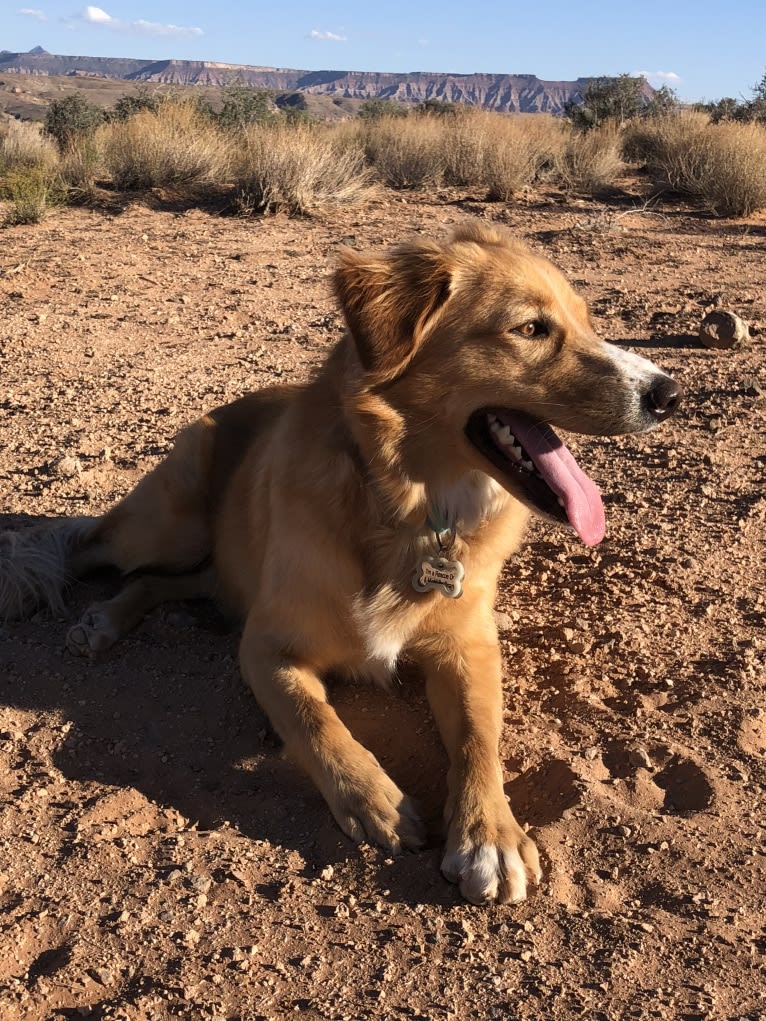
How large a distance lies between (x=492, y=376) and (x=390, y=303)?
0.42 metres

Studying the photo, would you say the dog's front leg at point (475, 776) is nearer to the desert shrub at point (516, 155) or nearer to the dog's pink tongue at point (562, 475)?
the dog's pink tongue at point (562, 475)

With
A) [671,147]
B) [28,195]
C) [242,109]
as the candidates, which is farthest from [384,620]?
[242,109]

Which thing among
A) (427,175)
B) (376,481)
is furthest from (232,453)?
(427,175)

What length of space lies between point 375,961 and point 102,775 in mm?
1310

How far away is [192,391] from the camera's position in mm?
7125

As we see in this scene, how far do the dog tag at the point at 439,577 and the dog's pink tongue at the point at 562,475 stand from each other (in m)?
0.45

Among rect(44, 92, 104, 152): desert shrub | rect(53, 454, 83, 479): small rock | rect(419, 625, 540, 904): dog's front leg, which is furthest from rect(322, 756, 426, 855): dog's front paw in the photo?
rect(44, 92, 104, 152): desert shrub

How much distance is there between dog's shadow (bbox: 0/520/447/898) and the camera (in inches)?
127

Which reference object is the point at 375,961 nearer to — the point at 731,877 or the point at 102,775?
the point at 731,877

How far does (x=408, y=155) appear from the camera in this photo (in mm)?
16656

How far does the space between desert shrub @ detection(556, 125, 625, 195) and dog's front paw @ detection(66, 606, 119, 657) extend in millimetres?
13585

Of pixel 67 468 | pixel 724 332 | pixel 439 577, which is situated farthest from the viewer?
pixel 724 332

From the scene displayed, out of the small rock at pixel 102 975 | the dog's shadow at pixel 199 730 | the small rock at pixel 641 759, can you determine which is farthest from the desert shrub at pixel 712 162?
the small rock at pixel 102 975

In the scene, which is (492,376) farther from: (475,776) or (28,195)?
(28,195)
